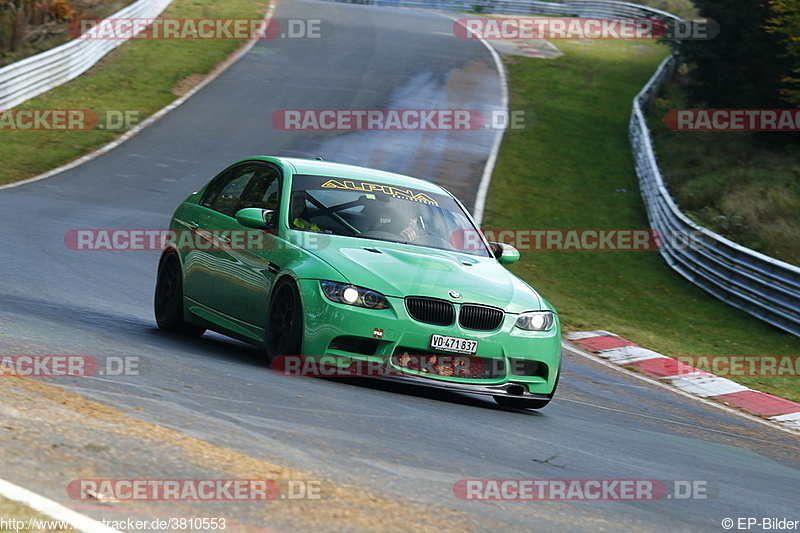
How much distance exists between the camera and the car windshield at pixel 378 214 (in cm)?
902

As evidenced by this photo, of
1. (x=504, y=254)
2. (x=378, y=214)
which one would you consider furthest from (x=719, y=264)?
(x=378, y=214)

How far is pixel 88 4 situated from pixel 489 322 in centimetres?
3528

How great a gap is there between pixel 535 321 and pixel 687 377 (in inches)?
171

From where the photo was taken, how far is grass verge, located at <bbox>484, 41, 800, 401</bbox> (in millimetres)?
15570

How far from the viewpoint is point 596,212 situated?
2388 cm

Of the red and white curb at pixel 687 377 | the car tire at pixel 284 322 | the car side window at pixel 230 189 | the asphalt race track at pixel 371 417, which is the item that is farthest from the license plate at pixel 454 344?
the red and white curb at pixel 687 377

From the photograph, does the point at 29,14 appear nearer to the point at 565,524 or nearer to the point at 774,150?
the point at 774,150

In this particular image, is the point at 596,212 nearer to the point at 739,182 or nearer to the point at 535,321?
the point at 739,182

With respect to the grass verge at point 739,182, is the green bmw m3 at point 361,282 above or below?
above

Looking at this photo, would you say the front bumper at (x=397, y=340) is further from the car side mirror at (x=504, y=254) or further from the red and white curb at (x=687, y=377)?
the red and white curb at (x=687, y=377)

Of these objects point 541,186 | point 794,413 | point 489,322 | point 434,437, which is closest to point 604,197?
point 541,186

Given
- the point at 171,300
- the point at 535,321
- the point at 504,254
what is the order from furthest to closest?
the point at 171,300 → the point at 504,254 → the point at 535,321

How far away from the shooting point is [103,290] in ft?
40.8

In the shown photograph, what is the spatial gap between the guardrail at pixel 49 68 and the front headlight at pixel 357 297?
65.0 feet
